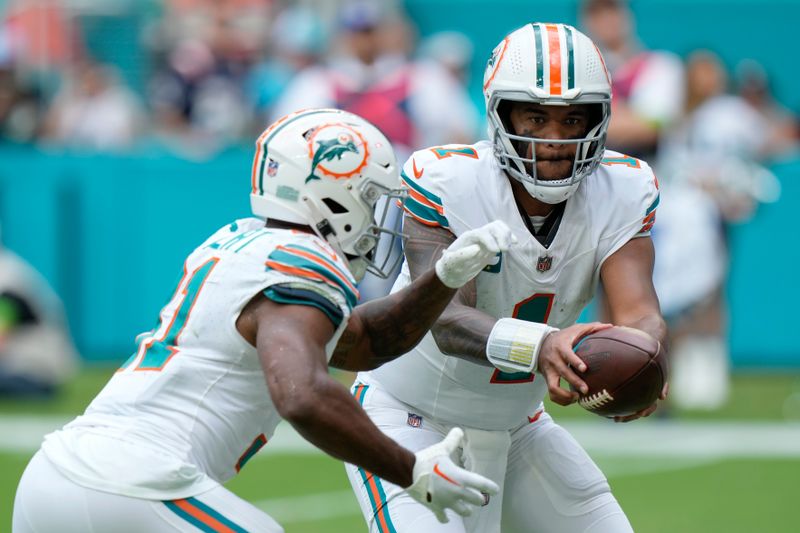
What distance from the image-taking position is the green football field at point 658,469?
23.0 ft

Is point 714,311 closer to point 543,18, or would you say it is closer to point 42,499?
point 543,18

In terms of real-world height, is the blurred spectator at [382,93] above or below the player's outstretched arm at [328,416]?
above

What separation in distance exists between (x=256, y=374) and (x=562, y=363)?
0.81 metres

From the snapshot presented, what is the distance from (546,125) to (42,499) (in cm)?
172

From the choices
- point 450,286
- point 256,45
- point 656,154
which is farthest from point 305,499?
point 256,45

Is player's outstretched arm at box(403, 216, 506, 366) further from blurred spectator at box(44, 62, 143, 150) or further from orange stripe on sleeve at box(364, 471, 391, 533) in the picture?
blurred spectator at box(44, 62, 143, 150)

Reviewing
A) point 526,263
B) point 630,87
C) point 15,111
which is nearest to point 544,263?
point 526,263

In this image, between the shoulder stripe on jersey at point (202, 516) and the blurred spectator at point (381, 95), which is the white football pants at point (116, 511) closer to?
the shoulder stripe on jersey at point (202, 516)

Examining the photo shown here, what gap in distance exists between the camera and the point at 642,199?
4293mm

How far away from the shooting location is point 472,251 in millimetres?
3775

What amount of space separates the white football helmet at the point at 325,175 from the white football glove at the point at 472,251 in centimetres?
23

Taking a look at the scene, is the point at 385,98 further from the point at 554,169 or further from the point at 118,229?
the point at 554,169

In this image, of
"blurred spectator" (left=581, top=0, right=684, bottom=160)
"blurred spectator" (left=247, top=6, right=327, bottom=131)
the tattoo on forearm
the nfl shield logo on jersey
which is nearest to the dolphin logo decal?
the tattoo on forearm

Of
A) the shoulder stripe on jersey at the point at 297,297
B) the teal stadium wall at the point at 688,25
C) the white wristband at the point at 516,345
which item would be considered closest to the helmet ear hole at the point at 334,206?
the shoulder stripe on jersey at the point at 297,297
